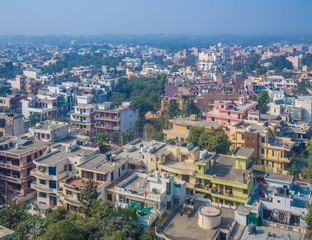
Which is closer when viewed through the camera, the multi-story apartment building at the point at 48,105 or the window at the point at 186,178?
the window at the point at 186,178

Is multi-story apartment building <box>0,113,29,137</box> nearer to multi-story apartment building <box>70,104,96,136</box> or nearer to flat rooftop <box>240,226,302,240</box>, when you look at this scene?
multi-story apartment building <box>70,104,96,136</box>

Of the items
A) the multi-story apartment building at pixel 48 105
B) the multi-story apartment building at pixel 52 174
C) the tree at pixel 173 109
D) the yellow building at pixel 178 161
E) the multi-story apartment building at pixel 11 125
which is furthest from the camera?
the multi-story apartment building at pixel 48 105

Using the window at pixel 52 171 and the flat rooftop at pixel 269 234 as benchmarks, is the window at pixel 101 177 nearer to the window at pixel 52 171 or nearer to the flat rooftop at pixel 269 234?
the window at pixel 52 171

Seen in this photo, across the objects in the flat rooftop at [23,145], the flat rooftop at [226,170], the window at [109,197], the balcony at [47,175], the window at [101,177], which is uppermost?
the flat rooftop at [23,145]

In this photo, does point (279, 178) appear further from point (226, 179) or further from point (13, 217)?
point (13, 217)

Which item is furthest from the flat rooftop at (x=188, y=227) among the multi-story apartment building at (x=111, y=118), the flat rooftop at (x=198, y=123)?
the multi-story apartment building at (x=111, y=118)

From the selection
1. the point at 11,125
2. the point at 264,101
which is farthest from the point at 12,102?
the point at 264,101
